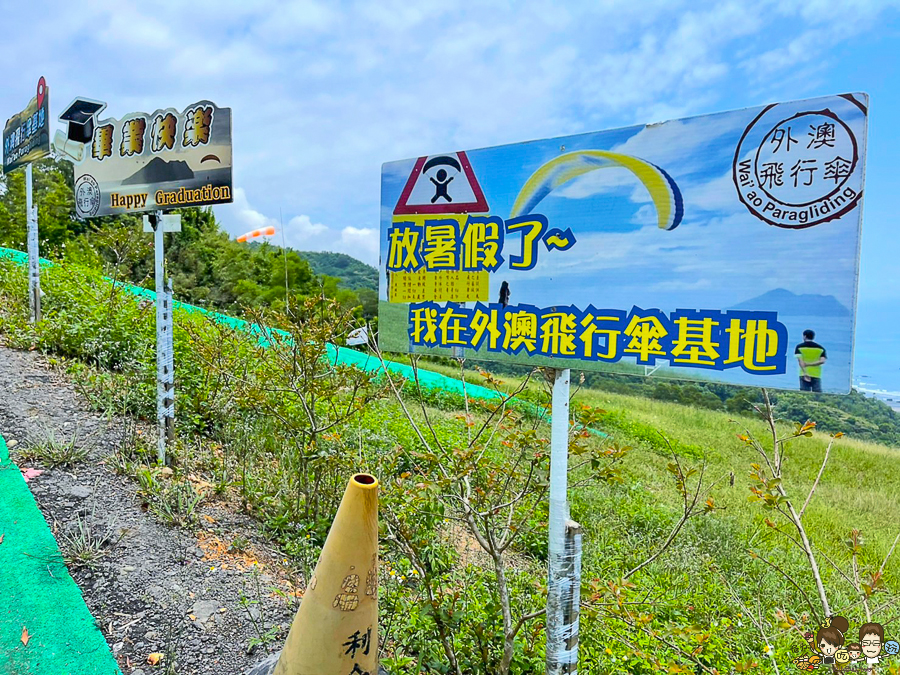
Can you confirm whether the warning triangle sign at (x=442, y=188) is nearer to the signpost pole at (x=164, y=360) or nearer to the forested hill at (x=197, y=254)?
the signpost pole at (x=164, y=360)

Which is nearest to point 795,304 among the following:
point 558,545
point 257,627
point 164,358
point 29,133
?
point 558,545

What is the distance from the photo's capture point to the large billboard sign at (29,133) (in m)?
5.68

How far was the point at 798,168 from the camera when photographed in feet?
3.77

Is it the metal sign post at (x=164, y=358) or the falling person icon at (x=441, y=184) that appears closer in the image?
the falling person icon at (x=441, y=184)

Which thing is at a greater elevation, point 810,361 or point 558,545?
point 810,361

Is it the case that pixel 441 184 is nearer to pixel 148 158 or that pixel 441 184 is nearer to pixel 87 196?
pixel 148 158

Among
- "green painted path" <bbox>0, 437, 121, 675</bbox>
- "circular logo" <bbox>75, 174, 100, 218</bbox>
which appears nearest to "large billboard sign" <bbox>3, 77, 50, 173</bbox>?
"circular logo" <bbox>75, 174, 100, 218</bbox>

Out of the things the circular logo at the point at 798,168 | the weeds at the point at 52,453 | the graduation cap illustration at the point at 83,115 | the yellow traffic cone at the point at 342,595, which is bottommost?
the weeds at the point at 52,453

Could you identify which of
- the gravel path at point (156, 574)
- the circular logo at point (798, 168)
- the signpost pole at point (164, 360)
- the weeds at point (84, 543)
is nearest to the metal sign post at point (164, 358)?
the signpost pole at point (164, 360)

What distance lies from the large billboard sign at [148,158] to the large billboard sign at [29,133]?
196 cm

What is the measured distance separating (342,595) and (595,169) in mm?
1301

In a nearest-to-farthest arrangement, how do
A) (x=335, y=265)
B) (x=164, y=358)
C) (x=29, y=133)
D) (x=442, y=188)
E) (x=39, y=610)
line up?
1. (x=442, y=188)
2. (x=39, y=610)
3. (x=164, y=358)
4. (x=29, y=133)
5. (x=335, y=265)

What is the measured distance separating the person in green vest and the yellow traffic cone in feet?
3.40

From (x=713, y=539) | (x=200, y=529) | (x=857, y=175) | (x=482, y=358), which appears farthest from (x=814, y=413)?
(x=200, y=529)
